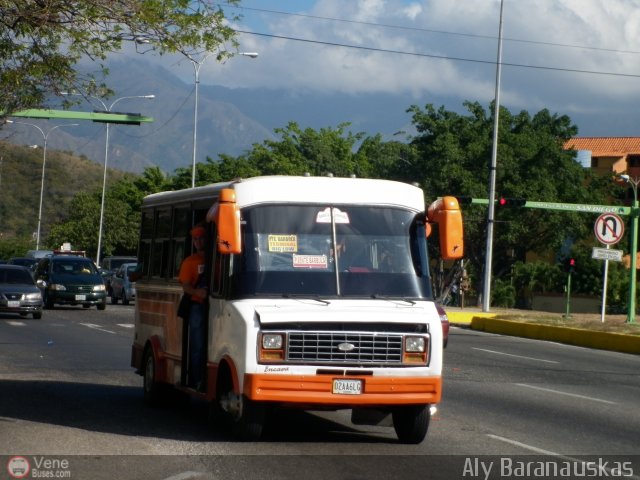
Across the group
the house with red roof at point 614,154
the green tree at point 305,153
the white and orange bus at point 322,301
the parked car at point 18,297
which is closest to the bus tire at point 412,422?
the white and orange bus at point 322,301

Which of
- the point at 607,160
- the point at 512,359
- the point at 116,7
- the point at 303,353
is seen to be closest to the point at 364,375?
the point at 303,353

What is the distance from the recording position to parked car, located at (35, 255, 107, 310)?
40.3 metres

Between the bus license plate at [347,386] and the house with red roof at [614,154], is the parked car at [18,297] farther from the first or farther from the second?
the house with red roof at [614,154]

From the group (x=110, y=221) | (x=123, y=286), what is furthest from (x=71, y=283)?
(x=110, y=221)

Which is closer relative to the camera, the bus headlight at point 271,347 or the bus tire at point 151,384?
the bus headlight at point 271,347

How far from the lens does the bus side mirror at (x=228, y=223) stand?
1066cm

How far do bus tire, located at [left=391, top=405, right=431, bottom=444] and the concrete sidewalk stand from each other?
17847 millimetres

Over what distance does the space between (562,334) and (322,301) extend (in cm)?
2184

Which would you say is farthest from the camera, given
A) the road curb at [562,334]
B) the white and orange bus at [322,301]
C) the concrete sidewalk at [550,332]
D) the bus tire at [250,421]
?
the concrete sidewalk at [550,332]

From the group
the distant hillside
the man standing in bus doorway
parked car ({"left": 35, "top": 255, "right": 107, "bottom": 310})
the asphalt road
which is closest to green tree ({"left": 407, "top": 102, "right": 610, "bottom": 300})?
parked car ({"left": 35, "top": 255, "right": 107, "bottom": 310})

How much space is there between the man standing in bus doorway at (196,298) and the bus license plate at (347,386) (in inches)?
78.7

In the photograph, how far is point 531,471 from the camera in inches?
396

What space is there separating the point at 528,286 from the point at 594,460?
195 feet

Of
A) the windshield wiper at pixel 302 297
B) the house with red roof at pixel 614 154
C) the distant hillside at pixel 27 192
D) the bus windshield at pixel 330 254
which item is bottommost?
the windshield wiper at pixel 302 297
